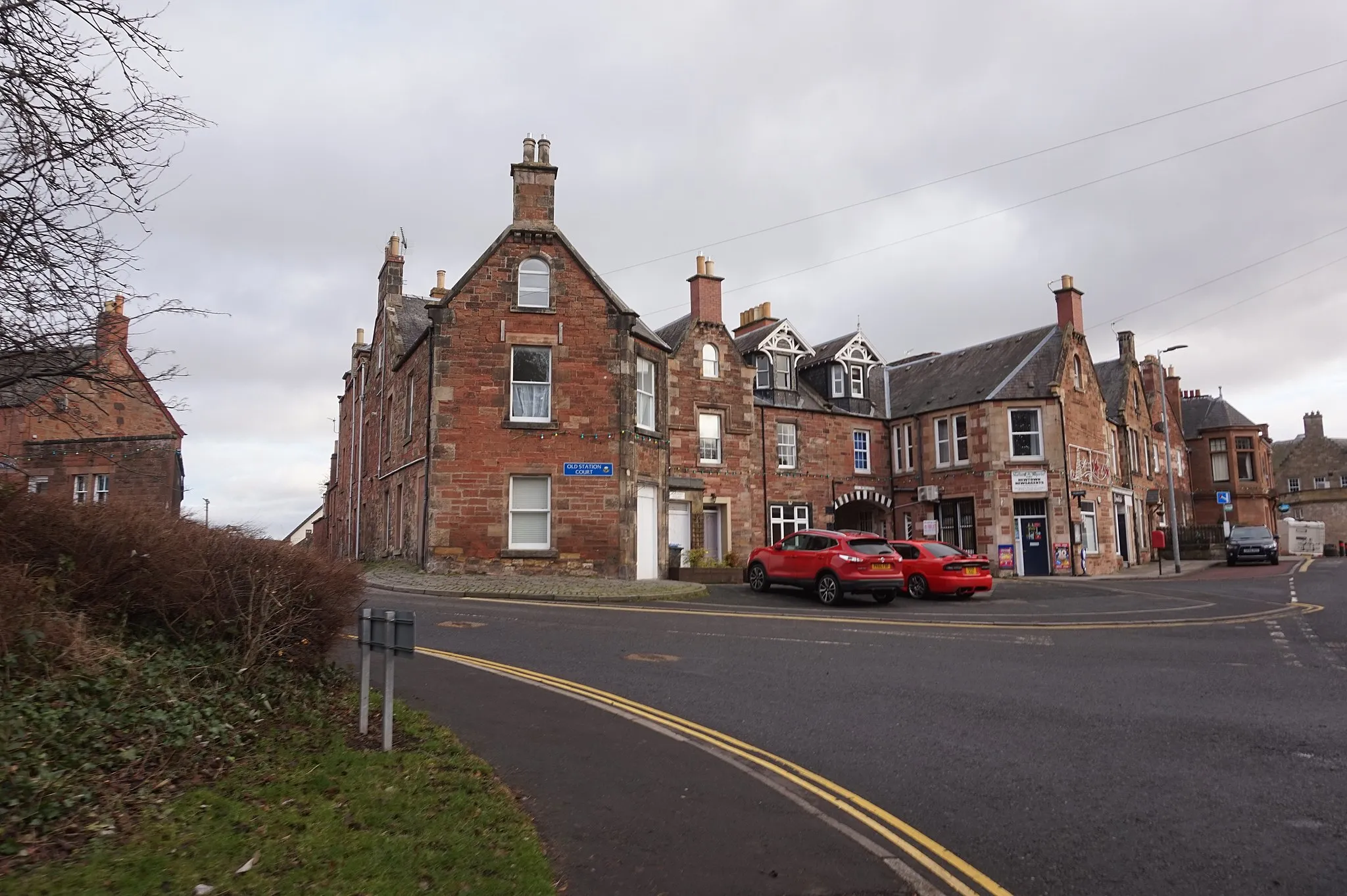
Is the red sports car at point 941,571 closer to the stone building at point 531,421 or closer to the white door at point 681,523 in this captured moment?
the stone building at point 531,421

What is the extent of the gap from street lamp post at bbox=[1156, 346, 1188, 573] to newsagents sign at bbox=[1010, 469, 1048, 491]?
435 cm

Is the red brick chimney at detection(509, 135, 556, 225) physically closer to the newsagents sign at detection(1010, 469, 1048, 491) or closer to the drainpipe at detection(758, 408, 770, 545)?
the drainpipe at detection(758, 408, 770, 545)

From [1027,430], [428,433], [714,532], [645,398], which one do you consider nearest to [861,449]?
[1027,430]

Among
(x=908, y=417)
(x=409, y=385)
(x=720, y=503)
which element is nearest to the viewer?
(x=409, y=385)

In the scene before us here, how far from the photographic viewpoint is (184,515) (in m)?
7.56

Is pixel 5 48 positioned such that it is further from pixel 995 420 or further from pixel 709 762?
pixel 995 420

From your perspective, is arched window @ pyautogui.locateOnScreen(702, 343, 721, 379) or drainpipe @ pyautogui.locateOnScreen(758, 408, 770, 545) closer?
arched window @ pyautogui.locateOnScreen(702, 343, 721, 379)

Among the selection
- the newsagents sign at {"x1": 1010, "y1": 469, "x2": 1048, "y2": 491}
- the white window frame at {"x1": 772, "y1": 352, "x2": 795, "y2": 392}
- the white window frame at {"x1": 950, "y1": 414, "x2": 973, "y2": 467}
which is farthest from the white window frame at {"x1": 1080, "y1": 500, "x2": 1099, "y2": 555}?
the white window frame at {"x1": 772, "y1": 352, "x2": 795, "y2": 392}

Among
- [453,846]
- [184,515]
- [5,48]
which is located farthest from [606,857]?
[5,48]

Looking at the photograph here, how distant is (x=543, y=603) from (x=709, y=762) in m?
11.7

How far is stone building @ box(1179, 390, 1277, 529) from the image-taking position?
56906 mm

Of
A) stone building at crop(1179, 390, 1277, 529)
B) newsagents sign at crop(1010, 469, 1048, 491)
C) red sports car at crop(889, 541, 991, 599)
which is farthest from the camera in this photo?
stone building at crop(1179, 390, 1277, 529)

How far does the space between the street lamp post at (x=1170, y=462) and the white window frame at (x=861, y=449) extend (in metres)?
11.1

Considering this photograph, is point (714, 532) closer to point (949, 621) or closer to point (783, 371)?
point (783, 371)
